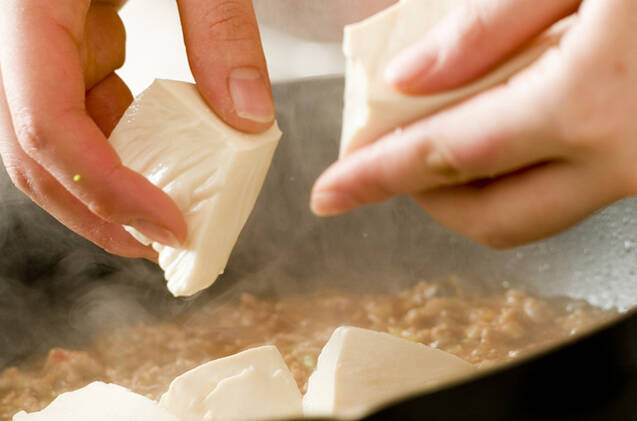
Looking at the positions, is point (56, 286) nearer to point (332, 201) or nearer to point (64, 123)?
point (64, 123)

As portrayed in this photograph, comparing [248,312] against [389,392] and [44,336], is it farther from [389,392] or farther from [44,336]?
[389,392]

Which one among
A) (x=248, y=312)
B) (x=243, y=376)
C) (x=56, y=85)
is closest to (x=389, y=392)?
(x=243, y=376)

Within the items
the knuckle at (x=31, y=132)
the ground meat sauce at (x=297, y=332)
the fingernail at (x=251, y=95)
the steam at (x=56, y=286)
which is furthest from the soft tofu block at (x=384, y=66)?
the steam at (x=56, y=286)

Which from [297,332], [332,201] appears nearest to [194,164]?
[332,201]

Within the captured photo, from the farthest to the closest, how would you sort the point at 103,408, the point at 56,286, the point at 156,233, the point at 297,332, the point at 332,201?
the point at 56,286 → the point at 297,332 → the point at 103,408 → the point at 156,233 → the point at 332,201

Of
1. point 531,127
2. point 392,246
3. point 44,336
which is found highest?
point 531,127

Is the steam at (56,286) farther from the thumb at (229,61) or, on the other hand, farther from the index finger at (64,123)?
the thumb at (229,61)
